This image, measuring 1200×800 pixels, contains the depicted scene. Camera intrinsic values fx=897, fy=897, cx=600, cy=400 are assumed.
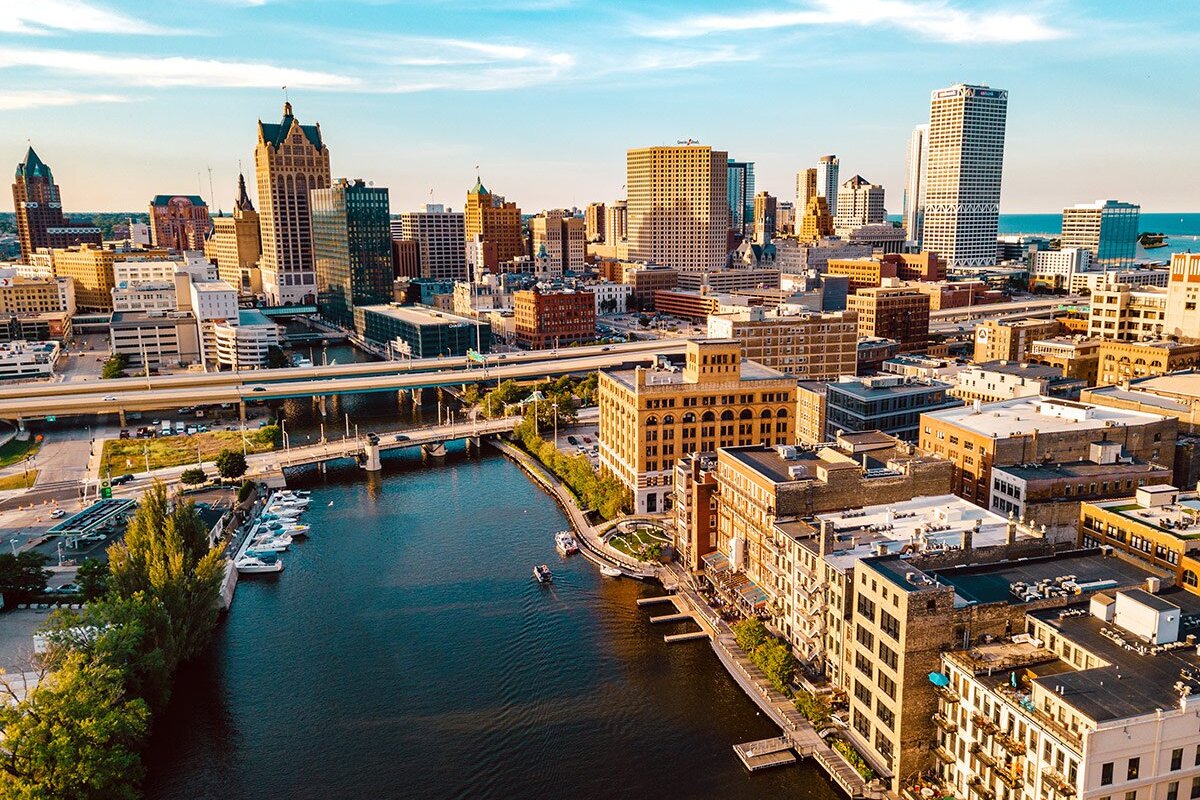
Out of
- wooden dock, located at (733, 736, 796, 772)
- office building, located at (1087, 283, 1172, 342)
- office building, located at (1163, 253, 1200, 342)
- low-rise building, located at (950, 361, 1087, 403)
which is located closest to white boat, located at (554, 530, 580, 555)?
wooden dock, located at (733, 736, 796, 772)

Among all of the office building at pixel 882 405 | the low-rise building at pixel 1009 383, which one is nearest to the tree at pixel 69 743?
the office building at pixel 882 405

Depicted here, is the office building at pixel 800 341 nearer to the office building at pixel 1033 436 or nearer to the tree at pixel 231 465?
the office building at pixel 1033 436

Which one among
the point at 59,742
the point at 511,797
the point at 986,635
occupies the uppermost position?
the point at 986,635

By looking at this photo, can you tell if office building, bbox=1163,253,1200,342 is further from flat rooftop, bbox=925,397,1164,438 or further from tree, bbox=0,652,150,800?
tree, bbox=0,652,150,800

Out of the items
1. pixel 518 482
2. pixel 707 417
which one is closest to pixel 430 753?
pixel 707 417

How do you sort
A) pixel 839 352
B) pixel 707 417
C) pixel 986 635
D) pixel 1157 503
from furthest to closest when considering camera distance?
pixel 839 352, pixel 707 417, pixel 1157 503, pixel 986 635

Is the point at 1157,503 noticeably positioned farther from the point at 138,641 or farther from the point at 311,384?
the point at 311,384

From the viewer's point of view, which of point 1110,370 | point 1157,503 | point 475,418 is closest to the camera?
point 1157,503

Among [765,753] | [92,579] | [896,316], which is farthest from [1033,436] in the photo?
[896,316]
